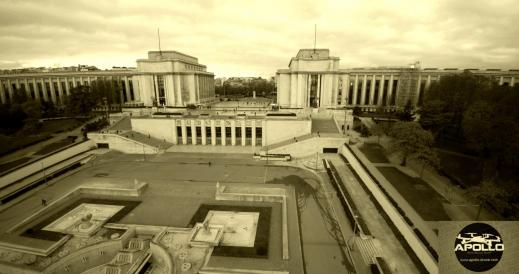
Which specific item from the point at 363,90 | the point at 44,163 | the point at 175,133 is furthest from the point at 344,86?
the point at 44,163

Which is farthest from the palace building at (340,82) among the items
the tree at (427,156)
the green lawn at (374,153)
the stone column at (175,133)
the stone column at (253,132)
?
the tree at (427,156)

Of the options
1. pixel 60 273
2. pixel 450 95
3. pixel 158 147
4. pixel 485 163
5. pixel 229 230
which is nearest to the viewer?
pixel 60 273

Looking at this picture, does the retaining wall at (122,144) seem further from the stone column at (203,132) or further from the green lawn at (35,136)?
the green lawn at (35,136)

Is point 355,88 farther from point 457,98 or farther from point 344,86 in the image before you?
point 457,98

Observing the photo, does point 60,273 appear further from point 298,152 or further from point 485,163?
point 485,163

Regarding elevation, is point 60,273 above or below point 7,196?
below

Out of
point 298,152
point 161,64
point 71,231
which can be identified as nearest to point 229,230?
point 71,231
